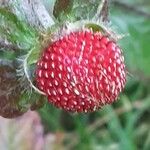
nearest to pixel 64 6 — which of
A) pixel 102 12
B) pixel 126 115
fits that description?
pixel 102 12

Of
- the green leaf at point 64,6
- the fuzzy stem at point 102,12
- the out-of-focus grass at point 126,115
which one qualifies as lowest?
the out-of-focus grass at point 126,115

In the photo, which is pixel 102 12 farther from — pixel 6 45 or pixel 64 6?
pixel 6 45

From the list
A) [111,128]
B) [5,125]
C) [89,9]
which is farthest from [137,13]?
[89,9]

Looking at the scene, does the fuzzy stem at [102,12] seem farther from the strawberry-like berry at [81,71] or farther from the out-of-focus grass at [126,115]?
the out-of-focus grass at [126,115]

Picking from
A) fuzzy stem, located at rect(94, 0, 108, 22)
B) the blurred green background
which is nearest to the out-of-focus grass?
the blurred green background

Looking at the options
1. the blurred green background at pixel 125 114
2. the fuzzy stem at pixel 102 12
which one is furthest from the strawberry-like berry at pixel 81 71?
the blurred green background at pixel 125 114

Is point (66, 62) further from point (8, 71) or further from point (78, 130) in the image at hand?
point (78, 130)

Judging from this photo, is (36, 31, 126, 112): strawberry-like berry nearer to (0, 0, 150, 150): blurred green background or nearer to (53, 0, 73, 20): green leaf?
(53, 0, 73, 20): green leaf

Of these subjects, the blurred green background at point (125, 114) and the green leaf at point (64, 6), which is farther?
the blurred green background at point (125, 114)
